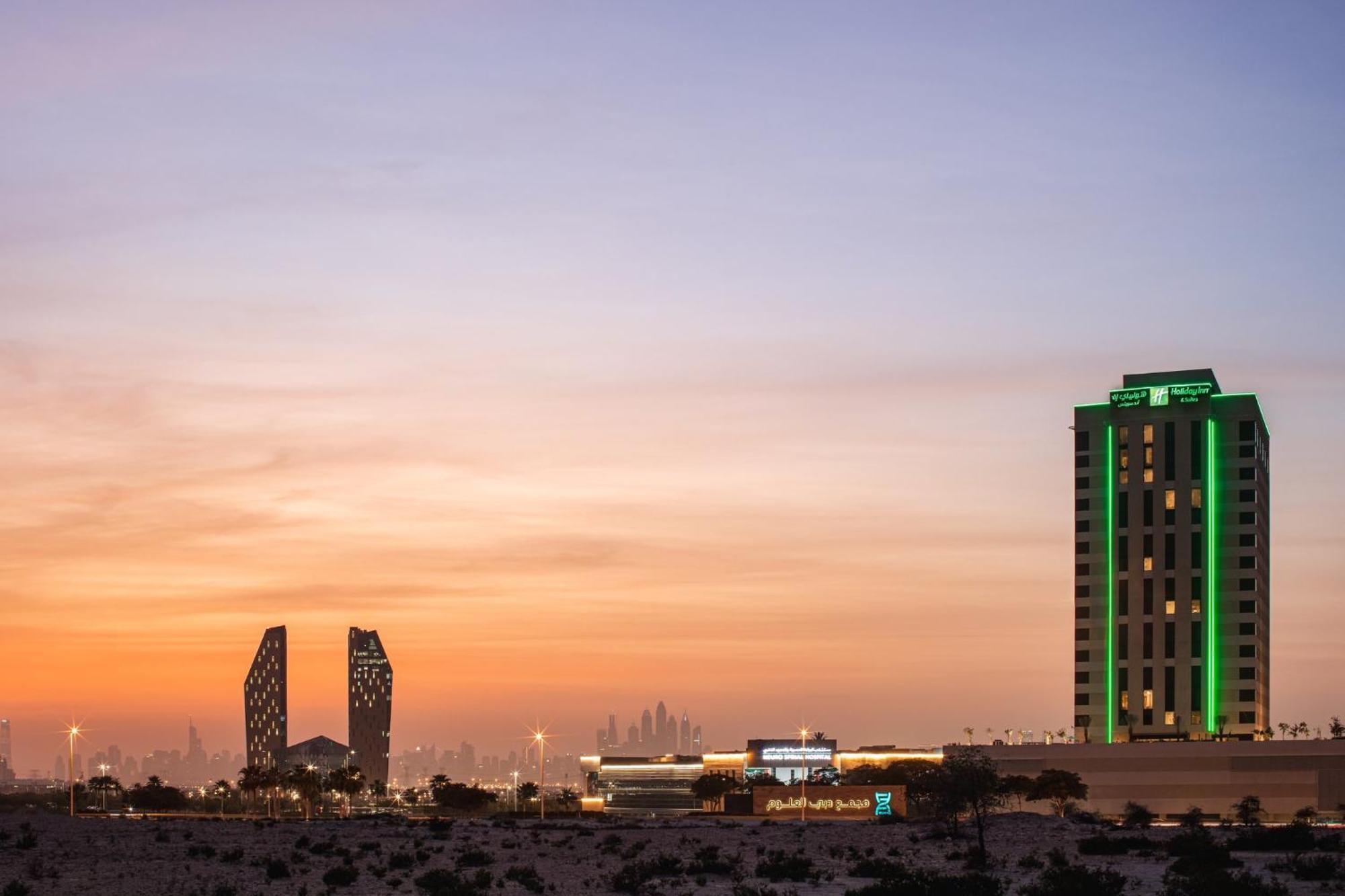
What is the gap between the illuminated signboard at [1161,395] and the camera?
184500mm

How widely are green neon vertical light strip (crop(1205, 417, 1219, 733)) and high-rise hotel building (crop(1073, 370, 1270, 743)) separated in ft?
0.48

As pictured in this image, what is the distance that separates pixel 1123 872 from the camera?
62.7 metres

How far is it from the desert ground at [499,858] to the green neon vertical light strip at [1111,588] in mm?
81402

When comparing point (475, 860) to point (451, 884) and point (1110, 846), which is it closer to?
point (451, 884)

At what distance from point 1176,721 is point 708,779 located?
2141 inches

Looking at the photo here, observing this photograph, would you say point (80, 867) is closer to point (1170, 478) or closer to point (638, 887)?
point (638, 887)

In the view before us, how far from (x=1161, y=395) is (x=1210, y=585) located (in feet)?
75.3

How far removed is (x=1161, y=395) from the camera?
186000 millimetres

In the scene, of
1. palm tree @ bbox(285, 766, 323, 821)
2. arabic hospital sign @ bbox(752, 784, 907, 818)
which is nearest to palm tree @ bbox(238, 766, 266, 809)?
palm tree @ bbox(285, 766, 323, 821)

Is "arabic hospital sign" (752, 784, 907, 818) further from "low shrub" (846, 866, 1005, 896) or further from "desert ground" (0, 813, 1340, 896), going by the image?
"low shrub" (846, 866, 1005, 896)

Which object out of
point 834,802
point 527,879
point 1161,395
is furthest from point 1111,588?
point 527,879

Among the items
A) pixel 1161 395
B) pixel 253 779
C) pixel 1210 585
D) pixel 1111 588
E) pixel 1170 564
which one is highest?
pixel 1161 395

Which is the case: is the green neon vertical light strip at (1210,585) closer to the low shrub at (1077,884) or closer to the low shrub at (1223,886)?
the low shrub at (1077,884)

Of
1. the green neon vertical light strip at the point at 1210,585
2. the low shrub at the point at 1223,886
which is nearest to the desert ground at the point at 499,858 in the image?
the low shrub at the point at 1223,886
